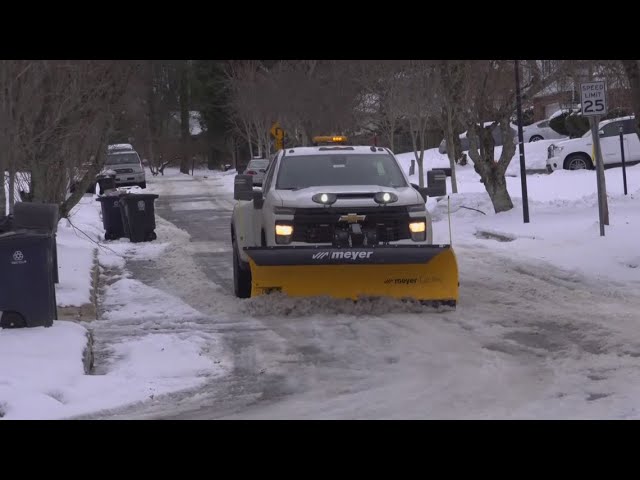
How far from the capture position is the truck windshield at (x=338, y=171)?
39.1 ft

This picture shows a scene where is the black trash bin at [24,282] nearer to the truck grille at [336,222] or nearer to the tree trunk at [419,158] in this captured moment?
the truck grille at [336,222]

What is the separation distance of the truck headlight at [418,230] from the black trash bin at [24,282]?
4043 mm

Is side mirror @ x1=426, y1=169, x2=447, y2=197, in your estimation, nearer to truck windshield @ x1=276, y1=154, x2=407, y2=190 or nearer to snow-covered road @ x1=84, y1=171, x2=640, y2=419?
truck windshield @ x1=276, y1=154, x2=407, y2=190

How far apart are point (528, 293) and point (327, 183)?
2.82 m

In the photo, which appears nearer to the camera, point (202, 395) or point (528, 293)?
point (202, 395)

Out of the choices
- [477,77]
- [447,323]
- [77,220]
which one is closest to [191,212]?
[77,220]

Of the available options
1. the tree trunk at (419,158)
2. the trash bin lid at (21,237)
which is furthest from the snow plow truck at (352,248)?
the tree trunk at (419,158)

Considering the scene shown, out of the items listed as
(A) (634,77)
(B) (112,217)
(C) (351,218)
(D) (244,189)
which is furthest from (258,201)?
(B) (112,217)

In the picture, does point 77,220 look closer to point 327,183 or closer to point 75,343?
point 327,183

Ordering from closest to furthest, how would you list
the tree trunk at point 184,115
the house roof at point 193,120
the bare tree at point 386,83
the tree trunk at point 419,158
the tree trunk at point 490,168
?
the tree trunk at point 490,168, the tree trunk at point 419,158, the bare tree at point 386,83, the tree trunk at point 184,115, the house roof at point 193,120

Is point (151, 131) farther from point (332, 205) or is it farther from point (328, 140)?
point (332, 205)

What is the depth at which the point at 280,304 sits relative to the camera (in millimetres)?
10938

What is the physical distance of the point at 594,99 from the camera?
1558 cm

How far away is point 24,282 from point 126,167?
34.2m
